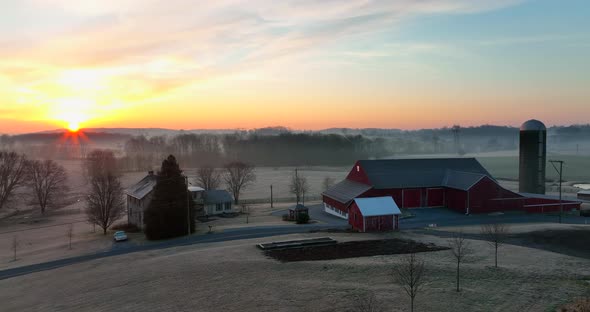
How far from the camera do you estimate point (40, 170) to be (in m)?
76.4

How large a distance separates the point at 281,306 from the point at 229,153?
527ft

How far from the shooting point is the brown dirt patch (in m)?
28.8

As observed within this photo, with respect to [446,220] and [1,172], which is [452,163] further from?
[1,172]

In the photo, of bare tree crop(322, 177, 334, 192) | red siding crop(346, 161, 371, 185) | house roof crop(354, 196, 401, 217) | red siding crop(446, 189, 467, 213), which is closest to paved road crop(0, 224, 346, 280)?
house roof crop(354, 196, 401, 217)

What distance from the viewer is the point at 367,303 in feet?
61.3

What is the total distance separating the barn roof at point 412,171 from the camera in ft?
185

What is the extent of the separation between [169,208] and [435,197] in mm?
35628

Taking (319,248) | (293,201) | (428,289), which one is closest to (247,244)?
(319,248)

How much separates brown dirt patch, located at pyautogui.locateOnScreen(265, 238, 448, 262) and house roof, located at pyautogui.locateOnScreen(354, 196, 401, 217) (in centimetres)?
744

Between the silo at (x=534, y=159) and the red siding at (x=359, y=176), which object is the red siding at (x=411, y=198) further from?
the silo at (x=534, y=159)

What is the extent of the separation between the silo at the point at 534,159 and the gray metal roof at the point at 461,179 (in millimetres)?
15085

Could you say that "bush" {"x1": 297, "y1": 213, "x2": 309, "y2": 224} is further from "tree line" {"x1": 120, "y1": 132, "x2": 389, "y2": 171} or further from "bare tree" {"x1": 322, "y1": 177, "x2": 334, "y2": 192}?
"tree line" {"x1": 120, "y1": 132, "x2": 389, "y2": 171}

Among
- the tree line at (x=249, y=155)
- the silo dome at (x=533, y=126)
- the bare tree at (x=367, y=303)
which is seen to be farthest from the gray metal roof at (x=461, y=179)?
the tree line at (x=249, y=155)

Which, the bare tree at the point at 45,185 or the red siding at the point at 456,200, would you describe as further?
the bare tree at the point at 45,185
